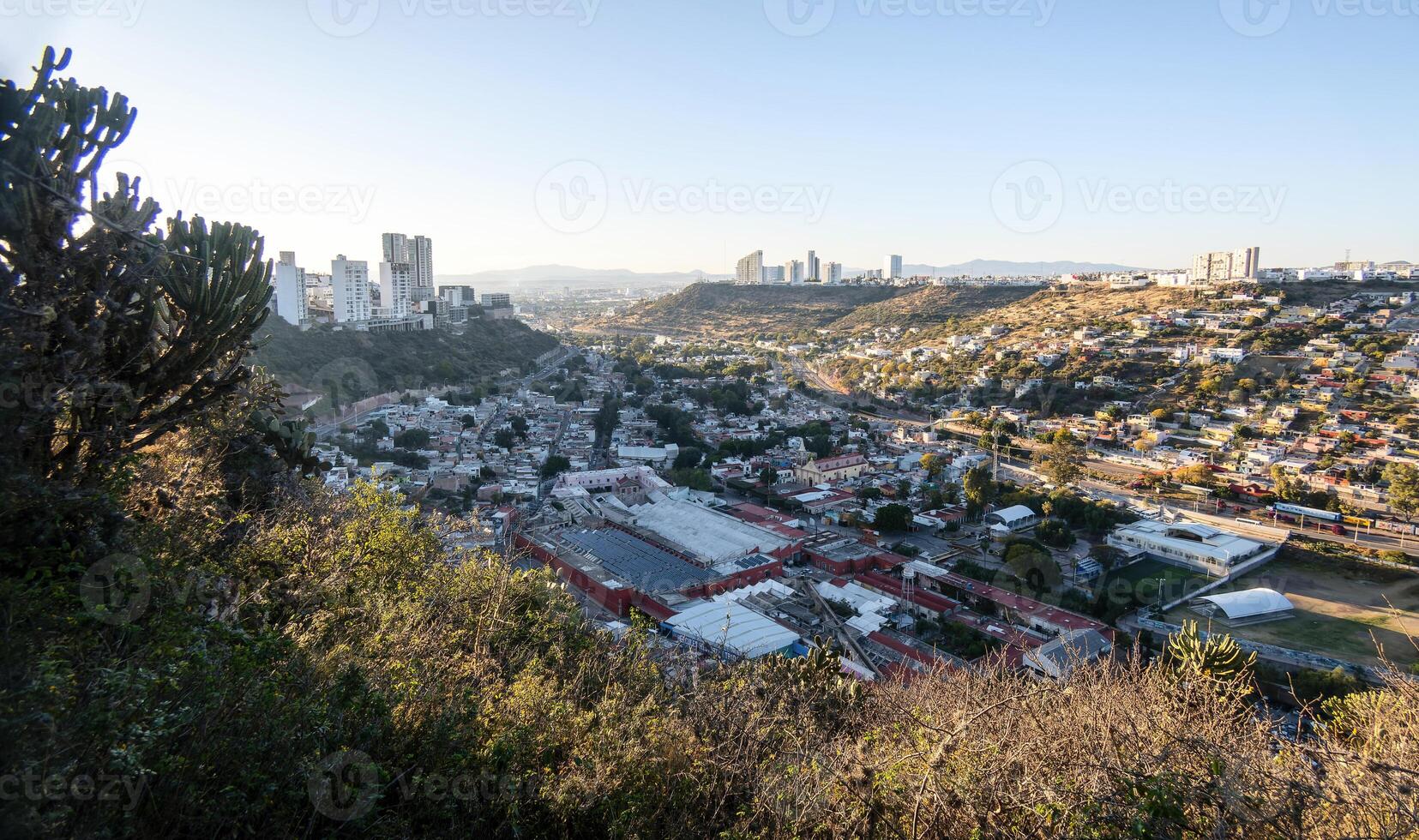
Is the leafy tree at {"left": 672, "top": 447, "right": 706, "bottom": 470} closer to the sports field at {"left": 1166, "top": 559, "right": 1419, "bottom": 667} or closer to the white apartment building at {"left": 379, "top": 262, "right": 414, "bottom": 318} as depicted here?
the sports field at {"left": 1166, "top": 559, "right": 1419, "bottom": 667}

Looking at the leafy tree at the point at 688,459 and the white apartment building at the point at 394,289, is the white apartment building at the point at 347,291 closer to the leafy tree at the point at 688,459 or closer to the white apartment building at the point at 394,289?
the white apartment building at the point at 394,289

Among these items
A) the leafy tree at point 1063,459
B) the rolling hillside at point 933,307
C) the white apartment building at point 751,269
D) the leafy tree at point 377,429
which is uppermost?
the white apartment building at point 751,269

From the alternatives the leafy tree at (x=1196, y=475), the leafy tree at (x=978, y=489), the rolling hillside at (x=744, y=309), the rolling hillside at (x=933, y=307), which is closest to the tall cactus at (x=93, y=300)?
the leafy tree at (x=978, y=489)

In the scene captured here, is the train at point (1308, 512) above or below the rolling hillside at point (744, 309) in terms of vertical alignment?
below

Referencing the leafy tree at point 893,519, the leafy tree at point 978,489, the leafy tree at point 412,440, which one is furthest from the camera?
the leafy tree at point 412,440

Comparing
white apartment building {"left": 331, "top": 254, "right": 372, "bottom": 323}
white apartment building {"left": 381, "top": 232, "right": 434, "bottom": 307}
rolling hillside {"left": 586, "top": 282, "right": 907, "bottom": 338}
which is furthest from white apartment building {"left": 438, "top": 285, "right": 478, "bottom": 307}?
rolling hillside {"left": 586, "top": 282, "right": 907, "bottom": 338}

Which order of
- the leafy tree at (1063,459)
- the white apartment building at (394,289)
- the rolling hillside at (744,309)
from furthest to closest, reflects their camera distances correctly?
the rolling hillside at (744,309)
the white apartment building at (394,289)
the leafy tree at (1063,459)

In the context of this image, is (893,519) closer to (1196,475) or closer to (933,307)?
(1196,475)
